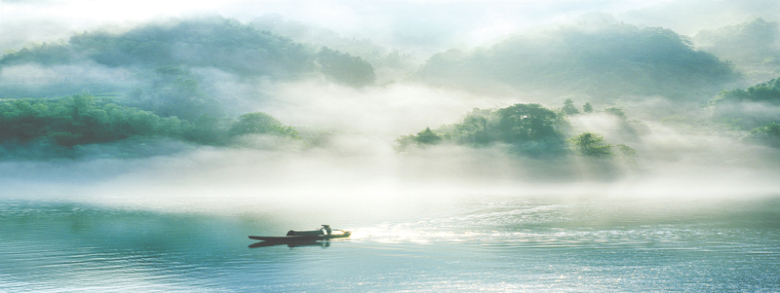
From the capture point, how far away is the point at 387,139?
5910 inches

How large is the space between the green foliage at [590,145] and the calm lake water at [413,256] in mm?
79159

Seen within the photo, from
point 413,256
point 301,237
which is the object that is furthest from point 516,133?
point 413,256

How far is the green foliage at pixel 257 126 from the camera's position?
134375mm

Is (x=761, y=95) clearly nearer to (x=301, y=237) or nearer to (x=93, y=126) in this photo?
(x=301, y=237)

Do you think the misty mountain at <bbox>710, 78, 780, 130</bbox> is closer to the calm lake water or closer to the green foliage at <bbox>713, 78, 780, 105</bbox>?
the green foliage at <bbox>713, 78, 780, 105</bbox>

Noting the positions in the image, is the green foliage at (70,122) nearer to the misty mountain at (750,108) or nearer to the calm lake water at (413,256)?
the calm lake water at (413,256)

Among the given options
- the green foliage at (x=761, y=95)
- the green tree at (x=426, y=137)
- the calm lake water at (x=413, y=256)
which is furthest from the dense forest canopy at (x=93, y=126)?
the green foliage at (x=761, y=95)

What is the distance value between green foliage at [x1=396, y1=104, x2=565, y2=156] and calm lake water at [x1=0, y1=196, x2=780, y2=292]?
82504 mm

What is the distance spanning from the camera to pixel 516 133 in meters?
134

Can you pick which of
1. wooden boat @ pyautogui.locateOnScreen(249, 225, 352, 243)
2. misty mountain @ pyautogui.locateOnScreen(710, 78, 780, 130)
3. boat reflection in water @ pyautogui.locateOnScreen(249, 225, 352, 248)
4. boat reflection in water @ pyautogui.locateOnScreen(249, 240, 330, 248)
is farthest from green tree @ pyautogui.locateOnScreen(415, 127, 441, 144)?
boat reflection in water @ pyautogui.locateOnScreen(249, 240, 330, 248)

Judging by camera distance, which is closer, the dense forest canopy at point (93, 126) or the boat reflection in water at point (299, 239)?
the boat reflection in water at point (299, 239)

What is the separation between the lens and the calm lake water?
964 inches

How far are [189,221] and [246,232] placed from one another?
12540 millimetres

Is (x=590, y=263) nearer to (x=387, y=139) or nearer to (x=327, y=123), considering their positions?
(x=387, y=139)
